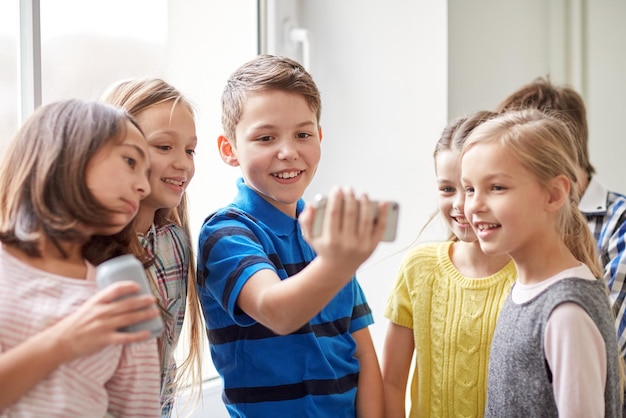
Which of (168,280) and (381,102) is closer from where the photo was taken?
(168,280)

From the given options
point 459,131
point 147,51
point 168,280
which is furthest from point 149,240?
point 147,51

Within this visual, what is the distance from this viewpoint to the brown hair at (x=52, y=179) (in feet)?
2.81

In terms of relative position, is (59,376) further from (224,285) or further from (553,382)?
(553,382)

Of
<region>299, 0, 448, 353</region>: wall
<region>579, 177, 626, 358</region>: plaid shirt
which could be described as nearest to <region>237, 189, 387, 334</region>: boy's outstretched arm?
<region>579, 177, 626, 358</region>: plaid shirt

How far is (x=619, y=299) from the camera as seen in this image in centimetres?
147

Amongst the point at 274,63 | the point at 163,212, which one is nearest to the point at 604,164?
the point at 274,63

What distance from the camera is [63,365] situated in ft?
2.73

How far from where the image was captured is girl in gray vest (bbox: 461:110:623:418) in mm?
998

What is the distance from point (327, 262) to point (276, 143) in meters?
0.37

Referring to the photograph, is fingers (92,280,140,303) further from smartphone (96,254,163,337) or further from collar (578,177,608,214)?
collar (578,177,608,214)

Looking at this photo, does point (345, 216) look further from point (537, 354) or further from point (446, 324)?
point (446, 324)

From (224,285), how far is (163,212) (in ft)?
0.77

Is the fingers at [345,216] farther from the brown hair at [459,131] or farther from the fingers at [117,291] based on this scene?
the brown hair at [459,131]

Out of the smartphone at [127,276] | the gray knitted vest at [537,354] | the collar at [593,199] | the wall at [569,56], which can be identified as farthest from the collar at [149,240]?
the wall at [569,56]
